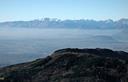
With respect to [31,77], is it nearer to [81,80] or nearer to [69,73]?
[69,73]

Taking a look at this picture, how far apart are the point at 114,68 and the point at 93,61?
24.1 ft

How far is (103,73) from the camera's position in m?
76.1

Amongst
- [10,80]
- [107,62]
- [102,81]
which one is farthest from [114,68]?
[10,80]

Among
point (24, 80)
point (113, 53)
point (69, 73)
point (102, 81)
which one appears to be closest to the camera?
point (102, 81)

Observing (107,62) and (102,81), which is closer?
(102,81)

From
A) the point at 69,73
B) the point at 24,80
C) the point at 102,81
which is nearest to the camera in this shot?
the point at 102,81

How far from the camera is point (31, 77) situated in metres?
81.1

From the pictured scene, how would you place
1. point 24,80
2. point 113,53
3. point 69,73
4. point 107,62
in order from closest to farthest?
1. point 24,80
2. point 69,73
3. point 107,62
4. point 113,53

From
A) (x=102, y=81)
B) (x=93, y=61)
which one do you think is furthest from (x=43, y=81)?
(x=93, y=61)

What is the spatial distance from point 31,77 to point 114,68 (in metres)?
22.8

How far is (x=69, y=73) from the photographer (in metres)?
79.6

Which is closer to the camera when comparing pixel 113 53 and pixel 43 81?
pixel 43 81

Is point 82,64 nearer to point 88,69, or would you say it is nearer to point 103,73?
point 88,69

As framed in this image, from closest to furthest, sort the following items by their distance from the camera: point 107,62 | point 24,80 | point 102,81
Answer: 1. point 102,81
2. point 24,80
3. point 107,62
